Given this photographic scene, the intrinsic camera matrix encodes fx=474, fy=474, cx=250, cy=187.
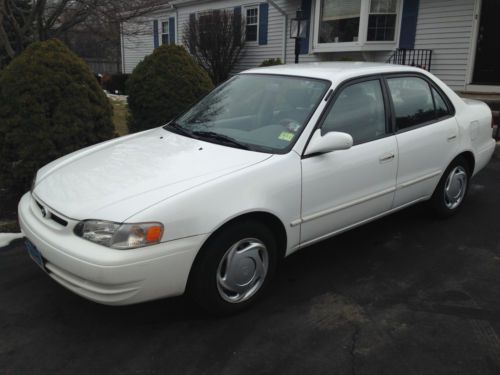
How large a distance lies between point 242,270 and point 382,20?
1178cm

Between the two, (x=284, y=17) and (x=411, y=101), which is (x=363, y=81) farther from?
(x=284, y=17)

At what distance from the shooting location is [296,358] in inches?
106

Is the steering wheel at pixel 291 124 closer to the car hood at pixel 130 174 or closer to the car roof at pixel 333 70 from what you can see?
the car hood at pixel 130 174

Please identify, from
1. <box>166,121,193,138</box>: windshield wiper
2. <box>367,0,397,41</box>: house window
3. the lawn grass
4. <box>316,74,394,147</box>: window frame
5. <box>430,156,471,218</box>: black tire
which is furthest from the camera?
<box>367,0,397,41</box>: house window

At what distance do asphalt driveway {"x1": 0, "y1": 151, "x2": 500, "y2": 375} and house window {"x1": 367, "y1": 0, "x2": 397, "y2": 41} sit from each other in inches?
404

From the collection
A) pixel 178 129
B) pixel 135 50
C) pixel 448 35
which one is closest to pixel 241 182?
pixel 178 129

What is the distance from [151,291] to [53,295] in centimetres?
112

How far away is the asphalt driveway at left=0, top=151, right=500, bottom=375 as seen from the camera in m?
2.67

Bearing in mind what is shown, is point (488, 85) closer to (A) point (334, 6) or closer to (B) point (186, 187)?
(A) point (334, 6)

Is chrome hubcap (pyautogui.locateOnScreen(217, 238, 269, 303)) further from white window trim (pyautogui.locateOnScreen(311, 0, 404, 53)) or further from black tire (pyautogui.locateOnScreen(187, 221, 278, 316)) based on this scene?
white window trim (pyautogui.locateOnScreen(311, 0, 404, 53))

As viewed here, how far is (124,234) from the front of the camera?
261 cm

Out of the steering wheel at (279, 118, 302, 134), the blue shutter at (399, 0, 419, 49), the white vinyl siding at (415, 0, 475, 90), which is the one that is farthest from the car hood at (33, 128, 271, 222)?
the blue shutter at (399, 0, 419, 49)

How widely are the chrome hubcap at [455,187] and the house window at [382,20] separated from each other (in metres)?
9.27

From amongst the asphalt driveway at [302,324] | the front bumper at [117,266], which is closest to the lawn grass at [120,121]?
the asphalt driveway at [302,324]
